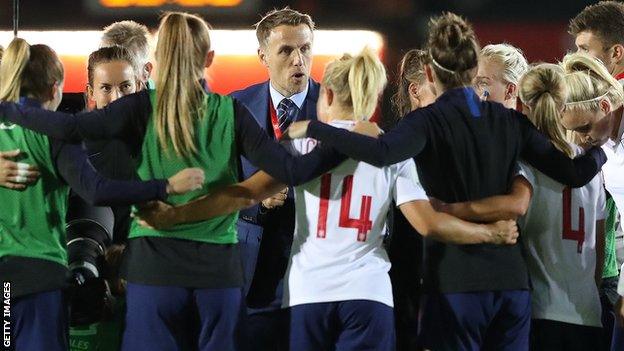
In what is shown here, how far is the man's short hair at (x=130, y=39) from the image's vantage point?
5.05m

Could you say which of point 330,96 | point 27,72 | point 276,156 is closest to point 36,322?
point 27,72

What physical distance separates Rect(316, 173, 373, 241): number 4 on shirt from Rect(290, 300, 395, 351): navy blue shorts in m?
0.22

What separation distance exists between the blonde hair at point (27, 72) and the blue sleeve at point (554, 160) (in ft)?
4.96

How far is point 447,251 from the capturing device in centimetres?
360

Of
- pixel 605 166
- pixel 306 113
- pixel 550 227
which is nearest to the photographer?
pixel 550 227

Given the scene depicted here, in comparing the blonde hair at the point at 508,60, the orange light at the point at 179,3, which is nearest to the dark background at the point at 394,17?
the orange light at the point at 179,3

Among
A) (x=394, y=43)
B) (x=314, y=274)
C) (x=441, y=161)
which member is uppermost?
(x=394, y=43)

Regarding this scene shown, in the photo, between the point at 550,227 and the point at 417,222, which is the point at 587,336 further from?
the point at 417,222

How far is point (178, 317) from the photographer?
343 cm

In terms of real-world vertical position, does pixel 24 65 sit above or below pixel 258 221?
above

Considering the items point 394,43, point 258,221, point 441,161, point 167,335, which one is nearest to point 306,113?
point 258,221

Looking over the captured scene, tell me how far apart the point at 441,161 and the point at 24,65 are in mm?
1355

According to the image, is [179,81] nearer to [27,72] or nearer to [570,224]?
[27,72]

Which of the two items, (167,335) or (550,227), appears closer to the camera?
(167,335)
